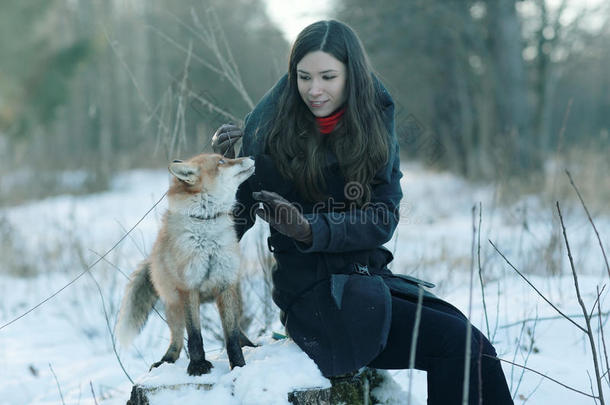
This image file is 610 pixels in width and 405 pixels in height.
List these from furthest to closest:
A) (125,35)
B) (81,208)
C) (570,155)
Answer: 1. (125,35)
2. (81,208)
3. (570,155)

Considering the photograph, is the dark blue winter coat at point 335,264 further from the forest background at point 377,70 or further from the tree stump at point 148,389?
the forest background at point 377,70

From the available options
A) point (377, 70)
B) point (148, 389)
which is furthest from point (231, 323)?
point (377, 70)

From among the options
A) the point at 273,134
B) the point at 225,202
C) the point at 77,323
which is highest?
the point at 273,134

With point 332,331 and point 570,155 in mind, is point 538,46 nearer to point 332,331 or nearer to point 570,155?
point 570,155

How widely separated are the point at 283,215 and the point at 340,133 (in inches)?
A: 27.7

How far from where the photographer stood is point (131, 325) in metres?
3.06

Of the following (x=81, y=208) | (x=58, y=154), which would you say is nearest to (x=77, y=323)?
(x=81, y=208)

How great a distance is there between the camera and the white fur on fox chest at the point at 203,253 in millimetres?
2523

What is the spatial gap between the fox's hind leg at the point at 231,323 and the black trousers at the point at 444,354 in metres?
0.69

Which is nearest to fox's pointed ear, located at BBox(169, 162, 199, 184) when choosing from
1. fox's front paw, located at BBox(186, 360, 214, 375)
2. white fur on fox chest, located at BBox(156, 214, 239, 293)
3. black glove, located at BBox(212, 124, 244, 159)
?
white fur on fox chest, located at BBox(156, 214, 239, 293)

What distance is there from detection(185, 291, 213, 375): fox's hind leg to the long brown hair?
797 millimetres

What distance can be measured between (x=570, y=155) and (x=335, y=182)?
9133mm

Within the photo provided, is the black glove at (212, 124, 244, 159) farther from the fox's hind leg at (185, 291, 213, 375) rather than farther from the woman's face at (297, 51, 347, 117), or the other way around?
the fox's hind leg at (185, 291, 213, 375)

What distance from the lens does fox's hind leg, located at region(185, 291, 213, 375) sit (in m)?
2.55
